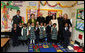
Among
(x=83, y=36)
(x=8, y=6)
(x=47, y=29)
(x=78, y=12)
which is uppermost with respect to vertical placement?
(x=8, y=6)

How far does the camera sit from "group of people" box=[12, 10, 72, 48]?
4.65 meters

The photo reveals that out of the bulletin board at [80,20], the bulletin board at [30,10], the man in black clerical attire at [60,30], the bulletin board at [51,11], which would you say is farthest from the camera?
the bulletin board at [51,11]

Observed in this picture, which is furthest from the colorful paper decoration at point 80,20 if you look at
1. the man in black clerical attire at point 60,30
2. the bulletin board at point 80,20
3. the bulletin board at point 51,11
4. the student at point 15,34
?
the student at point 15,34

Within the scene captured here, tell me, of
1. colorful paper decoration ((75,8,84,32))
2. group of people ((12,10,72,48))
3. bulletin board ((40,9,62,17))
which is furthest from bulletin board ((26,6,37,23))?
colorful paper decoration ((75,8,84,32))

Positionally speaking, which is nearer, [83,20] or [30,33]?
[83,20]

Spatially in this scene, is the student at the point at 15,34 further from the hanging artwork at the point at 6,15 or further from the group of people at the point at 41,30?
the hanging artwork at the point at 6,15

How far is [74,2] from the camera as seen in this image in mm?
5293

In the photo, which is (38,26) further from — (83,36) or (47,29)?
(83,36)

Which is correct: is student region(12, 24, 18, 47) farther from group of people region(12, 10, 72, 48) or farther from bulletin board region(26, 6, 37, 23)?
bulletin board region(26, 6, 37, 23)

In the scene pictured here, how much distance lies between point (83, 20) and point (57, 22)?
121 cm

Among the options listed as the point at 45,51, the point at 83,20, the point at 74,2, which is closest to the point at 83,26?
the point at 83,20

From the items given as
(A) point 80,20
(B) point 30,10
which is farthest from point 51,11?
(A) point 80,20

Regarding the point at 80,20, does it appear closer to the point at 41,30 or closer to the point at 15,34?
the point at 41,30

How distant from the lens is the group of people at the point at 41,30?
15.3 ft
